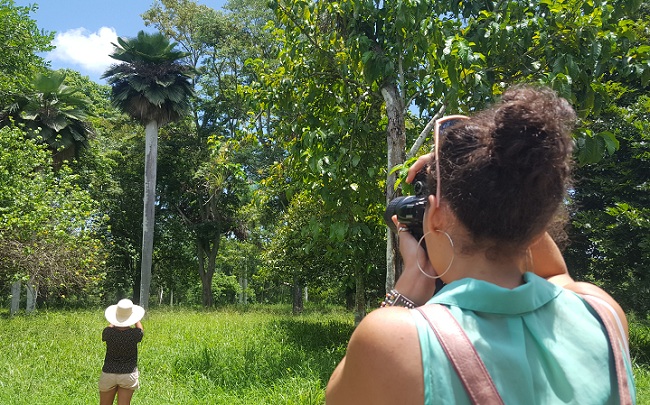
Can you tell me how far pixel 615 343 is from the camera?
1041 millimetres

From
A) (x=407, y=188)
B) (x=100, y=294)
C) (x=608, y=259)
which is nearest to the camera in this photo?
(x=407, y=188)

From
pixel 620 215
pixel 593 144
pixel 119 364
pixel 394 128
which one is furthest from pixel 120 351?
pixel 620 215

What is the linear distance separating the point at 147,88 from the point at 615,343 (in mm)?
20508

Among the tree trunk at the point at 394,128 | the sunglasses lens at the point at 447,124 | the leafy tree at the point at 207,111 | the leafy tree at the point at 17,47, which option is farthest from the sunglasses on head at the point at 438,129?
the leafy tree at the point at 207,111

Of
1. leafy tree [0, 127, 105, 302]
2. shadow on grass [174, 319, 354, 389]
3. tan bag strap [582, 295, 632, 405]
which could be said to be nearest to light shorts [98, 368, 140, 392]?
shadow on grass [174, 319, 354, 389]

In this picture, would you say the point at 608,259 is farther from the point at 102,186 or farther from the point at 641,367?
the point at 102,186

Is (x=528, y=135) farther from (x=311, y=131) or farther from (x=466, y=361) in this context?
(x=311, y=131)

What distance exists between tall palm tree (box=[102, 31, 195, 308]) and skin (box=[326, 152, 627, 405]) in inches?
777

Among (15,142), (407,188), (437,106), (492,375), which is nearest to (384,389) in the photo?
(492,375)

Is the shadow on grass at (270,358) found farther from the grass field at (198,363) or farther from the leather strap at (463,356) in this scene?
the leather strap at (463,356)

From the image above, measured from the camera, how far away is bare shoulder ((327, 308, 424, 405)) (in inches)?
34.4

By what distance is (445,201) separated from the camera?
104 cm

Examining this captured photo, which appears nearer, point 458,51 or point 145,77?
point 458,51

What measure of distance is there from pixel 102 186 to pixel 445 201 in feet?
86.4
